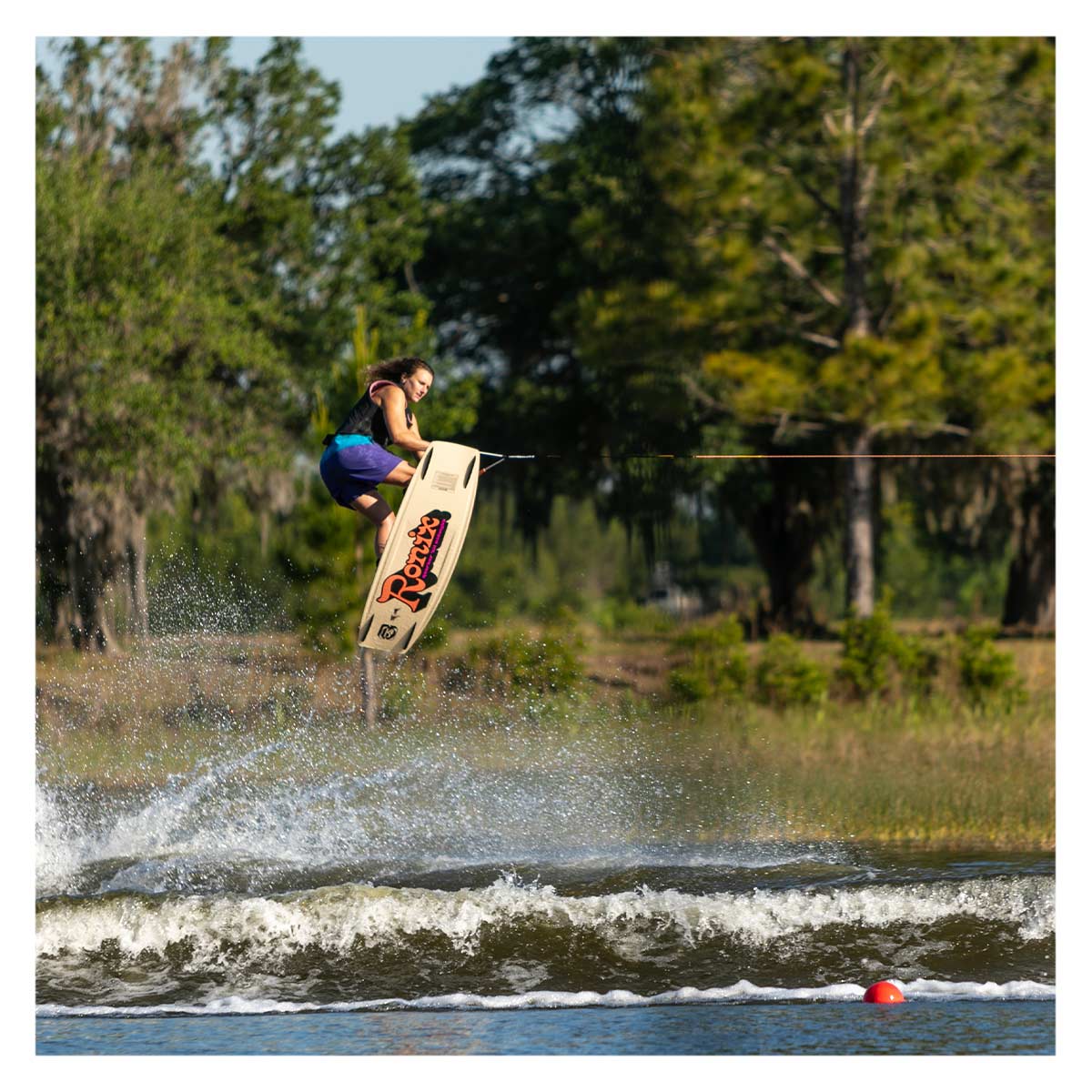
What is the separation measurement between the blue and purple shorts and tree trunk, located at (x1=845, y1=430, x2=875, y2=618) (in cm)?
906

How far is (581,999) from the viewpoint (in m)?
7.31

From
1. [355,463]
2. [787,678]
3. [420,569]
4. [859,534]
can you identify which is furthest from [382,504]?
[859,534]

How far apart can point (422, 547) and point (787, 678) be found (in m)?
7.25

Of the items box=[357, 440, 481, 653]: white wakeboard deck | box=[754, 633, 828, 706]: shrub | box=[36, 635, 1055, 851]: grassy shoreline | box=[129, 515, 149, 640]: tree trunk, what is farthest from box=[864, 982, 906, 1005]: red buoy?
box=[129, 515, 149, 640]: tree trunk

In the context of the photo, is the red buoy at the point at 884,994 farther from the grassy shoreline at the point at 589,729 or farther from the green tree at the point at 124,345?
the green tree at the point at 124,345

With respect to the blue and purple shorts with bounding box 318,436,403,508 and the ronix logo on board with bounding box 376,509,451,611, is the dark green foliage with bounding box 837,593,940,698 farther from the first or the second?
the blue and purple shorts with bounding box 318,436,403,508

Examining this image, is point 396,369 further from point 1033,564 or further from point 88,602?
point 1033,564

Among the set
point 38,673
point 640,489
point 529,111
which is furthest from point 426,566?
point 529,111

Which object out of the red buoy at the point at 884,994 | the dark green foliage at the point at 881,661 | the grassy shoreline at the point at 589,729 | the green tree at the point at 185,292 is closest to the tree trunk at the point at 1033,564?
the grassy shoreline at the point at 589,729

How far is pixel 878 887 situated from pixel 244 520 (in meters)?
8.62

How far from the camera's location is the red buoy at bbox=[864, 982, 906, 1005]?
707cm

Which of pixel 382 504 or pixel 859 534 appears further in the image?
pixel 859 534

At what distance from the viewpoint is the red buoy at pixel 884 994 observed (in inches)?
279

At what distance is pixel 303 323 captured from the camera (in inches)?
624
